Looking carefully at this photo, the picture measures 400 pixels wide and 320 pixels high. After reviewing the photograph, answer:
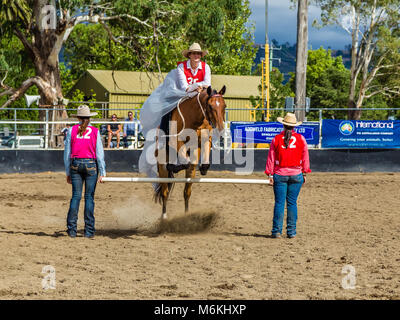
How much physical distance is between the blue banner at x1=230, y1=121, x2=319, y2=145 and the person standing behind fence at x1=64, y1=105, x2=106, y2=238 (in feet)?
39.6

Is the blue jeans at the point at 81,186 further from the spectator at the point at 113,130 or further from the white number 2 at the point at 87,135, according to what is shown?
the spectator at the point at 113,130

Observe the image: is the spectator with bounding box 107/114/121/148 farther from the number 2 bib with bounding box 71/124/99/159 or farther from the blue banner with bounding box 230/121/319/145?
the number 2 bib with bounding box 71/124/99/159

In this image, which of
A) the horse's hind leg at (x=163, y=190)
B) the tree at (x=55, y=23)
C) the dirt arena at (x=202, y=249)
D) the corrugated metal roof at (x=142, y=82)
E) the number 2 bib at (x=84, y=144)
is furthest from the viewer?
the corrugated metal roof at (x=142, y=82)

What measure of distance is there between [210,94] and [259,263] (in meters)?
2.69

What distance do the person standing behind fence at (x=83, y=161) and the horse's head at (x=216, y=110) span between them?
5.89 ft

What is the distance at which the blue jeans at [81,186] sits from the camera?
9.09 m

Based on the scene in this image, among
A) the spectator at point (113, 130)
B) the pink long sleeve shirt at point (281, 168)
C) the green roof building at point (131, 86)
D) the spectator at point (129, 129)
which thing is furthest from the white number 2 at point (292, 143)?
the green roof building at point (131, 86)

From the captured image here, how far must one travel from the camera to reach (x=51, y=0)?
82.2 feet

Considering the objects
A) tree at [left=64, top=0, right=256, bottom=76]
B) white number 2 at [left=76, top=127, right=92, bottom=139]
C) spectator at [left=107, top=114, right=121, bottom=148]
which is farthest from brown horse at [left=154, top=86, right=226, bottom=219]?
tree at [left=64, top=0, right=256, bottom=76]

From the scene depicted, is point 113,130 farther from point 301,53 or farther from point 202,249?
point 202,249

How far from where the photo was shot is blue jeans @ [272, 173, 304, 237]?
9219mm

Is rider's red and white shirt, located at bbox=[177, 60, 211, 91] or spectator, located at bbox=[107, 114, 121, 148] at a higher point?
rider's red and white shirt, located at bbox=[177, 60, 211, 91]

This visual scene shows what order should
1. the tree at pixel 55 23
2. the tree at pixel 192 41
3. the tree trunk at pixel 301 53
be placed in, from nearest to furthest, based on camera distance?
the tree trunk at pixel 301 53 < the tree at pixel 55 23 < the tree at pixel 192 41

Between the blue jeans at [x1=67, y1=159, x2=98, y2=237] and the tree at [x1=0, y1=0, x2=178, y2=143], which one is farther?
the tree at [x1=0, y1=0, x2=178, y2=143]
